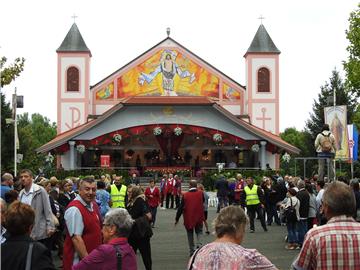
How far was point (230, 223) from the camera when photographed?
525cm

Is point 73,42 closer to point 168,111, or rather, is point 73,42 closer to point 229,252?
point 168,111

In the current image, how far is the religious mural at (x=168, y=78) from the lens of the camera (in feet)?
196

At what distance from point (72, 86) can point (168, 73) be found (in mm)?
8200

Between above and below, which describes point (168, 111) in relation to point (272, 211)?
above

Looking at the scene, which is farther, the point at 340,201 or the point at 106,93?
the point at 106,93

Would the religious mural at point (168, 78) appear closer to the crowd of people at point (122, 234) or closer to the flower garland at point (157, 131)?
the flower garland at point (157, 131)

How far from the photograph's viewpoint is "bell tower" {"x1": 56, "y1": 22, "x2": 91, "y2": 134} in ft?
198

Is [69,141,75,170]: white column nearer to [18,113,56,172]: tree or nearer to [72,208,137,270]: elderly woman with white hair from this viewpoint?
[18,113,56,172]: tree

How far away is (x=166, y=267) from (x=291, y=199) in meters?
4.40

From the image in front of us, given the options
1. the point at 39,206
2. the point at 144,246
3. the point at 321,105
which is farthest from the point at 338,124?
the point at 321,105

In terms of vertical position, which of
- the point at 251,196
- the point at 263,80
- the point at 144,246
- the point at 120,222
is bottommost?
the point at 144,246

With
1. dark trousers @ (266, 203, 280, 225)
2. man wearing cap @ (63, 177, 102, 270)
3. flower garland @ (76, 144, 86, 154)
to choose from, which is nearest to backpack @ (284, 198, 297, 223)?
dark trousers @ (266, 203, 280, 225)

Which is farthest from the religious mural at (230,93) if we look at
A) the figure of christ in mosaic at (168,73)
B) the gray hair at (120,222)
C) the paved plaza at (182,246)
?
the gray hair at (120,222)

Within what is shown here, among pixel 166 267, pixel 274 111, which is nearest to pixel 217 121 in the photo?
pixel 274 111
